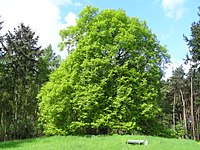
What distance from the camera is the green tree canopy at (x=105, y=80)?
1152 inches

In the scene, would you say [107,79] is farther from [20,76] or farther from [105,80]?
[20,76]

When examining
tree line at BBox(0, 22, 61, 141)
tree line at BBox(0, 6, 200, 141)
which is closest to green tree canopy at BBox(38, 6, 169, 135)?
tree line at BBox(0, 6, 200, 141)

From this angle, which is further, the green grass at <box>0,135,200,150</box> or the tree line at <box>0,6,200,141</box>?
the tree line at <box>0,6,200,141</box>

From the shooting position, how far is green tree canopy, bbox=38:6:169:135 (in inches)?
1152

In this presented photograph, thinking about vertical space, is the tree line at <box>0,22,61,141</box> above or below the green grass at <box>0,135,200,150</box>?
above

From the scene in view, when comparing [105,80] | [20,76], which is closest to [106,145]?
[105,80]

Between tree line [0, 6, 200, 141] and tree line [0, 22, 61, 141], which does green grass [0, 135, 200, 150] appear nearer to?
tree line [0, 6, 200, 141]

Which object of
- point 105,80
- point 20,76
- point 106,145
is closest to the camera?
point 106,145

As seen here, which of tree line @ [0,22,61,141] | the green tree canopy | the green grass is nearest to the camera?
the green grass

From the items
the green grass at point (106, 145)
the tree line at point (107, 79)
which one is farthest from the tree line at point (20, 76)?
the green grass at point (106, 145)

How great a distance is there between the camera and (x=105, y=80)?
29547 mm

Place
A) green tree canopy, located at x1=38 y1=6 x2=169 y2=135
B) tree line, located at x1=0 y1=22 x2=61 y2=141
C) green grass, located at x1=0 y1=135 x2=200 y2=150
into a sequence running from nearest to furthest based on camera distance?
green grass, located at x1=0 y1=135 x2=200 y2=150
green tree canopy, located at x1=38 y1=6 x2=169 y2=135
tree line, located at x1=0 y1=22 x2=61 y2=141

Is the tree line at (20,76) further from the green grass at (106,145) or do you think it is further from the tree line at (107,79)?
the green grass at (106,145)

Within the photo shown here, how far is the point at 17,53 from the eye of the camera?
42594mm
